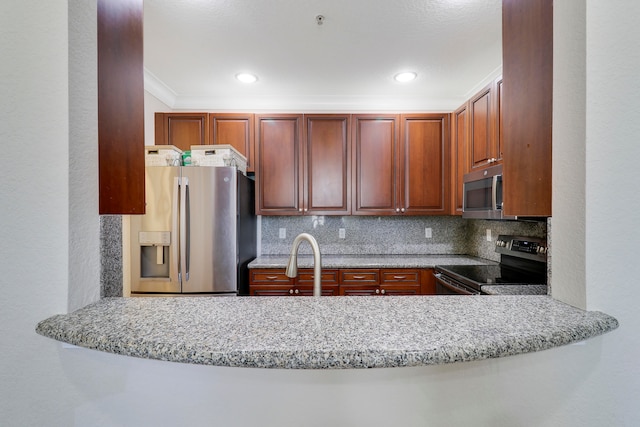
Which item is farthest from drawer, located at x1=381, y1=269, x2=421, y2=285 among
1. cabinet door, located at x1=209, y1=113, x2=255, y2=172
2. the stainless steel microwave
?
cabinet door, located at x1=209, y1=113, x2=255, y2=172

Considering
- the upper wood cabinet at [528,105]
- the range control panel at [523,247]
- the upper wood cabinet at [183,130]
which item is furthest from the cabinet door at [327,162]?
the upper wood cabinet at [528,105]

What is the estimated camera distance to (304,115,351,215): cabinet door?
2.82 meters

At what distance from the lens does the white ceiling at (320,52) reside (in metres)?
1.67

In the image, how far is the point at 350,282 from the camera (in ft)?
8.48

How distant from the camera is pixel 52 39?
2.24 feet

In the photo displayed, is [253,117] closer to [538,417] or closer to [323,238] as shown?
[323,238]

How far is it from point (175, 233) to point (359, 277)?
1.62 metres

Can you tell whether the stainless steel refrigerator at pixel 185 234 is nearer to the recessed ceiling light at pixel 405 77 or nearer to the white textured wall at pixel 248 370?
the white textured wall at pixel 248 370

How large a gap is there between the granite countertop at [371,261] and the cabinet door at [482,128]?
37.1 inches

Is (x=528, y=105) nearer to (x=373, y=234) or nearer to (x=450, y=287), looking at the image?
(x=450, y=287)

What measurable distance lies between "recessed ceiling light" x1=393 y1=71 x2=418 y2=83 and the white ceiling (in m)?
0.06

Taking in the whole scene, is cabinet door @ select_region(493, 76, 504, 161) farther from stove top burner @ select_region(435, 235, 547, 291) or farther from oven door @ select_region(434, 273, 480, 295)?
oven door @ select_region(434, 273, 480, 295)

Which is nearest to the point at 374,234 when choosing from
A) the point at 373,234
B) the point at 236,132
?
the point at 373,234

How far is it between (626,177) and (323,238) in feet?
8.44
